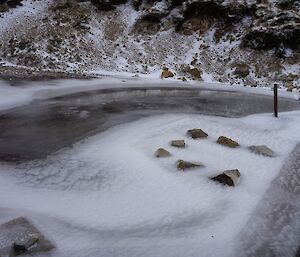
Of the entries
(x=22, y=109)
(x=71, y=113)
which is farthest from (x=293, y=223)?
(x=22, y=109)

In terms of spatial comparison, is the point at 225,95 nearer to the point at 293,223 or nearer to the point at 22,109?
the point at 22,109

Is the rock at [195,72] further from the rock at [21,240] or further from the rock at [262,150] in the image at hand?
the rock at [21,240]

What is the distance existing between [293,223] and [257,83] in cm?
1425

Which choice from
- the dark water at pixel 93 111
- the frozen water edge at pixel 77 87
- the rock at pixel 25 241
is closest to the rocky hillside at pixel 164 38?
the frozen water edge at pixel 77 87

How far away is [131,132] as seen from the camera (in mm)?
8938

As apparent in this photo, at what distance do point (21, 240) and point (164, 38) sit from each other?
19930mm

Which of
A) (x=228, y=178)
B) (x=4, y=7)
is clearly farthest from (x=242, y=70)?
(x=4, y=7)

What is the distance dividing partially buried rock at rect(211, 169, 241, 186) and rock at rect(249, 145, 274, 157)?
161 cm

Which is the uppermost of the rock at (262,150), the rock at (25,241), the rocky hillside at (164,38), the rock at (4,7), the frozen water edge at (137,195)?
the rock at (4,7)

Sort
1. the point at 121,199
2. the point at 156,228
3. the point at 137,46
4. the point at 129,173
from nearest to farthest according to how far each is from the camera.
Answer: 1. the point at 156,228
2. the point at 121,199
3. the point at 129,173
4. the point at 137,46

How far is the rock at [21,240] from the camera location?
161 inches

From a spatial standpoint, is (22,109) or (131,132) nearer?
(131,132)

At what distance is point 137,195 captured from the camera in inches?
225

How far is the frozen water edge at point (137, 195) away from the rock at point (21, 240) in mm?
155
